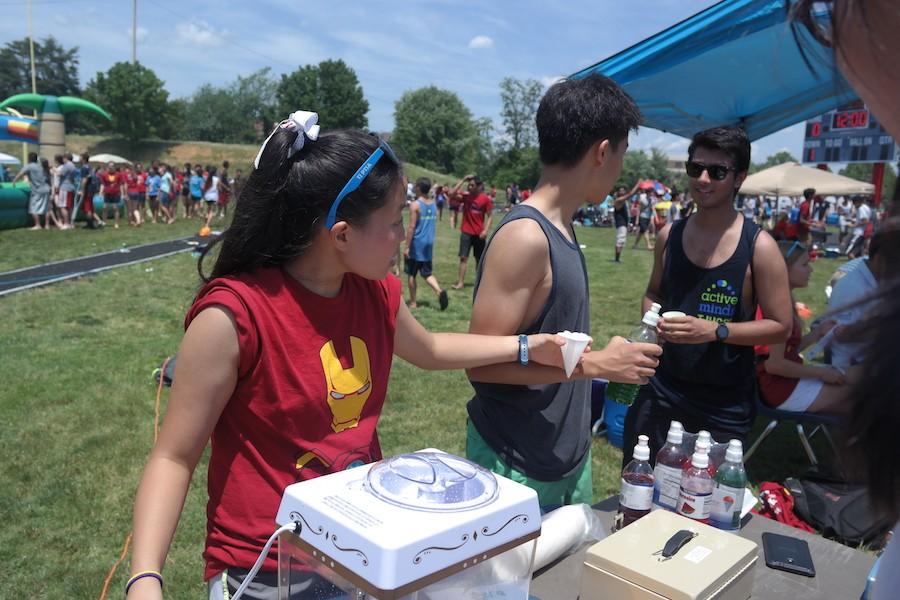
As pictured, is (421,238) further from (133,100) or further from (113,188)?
(133,100)

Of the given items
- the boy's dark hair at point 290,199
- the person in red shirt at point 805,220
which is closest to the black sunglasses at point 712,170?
the boy's dark hair at point 290,199

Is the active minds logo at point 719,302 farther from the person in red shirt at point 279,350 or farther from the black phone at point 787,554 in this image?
the person in red shirt at point 279,350

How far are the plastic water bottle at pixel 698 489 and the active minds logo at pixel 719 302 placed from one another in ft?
3.64

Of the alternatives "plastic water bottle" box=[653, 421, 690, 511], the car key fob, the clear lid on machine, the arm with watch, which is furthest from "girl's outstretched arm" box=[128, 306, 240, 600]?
the arm with watch

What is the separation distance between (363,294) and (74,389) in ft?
16.8

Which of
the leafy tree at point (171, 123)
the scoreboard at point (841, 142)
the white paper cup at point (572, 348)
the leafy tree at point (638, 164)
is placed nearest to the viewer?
the white paper cup at point (572, 348)

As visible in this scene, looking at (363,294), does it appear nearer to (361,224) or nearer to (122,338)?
(361,224)

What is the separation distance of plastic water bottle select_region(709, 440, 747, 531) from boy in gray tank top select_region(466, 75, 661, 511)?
406mm

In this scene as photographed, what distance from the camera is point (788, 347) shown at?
4344 mm

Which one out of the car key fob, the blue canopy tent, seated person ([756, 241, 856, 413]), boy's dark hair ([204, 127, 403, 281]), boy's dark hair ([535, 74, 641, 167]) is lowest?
seated person ([756, 241, 856, 413])

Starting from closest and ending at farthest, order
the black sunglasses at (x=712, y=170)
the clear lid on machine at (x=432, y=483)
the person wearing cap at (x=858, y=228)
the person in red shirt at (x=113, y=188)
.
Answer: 1. the clear lid on machine at (x=432, y=483)
2. the black sunglasses at (x=712, y=170)
3. the person in red shirt at (x=113, y=188)
4. the person wearing cap at (x=858, y=228)

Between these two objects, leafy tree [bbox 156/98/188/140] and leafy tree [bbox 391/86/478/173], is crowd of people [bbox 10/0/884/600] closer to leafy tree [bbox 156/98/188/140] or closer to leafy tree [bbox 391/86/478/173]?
leafy tree [bbox 156/98/188/140]

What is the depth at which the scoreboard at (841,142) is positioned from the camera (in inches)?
709

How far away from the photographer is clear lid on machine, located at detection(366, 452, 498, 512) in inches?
42.6
